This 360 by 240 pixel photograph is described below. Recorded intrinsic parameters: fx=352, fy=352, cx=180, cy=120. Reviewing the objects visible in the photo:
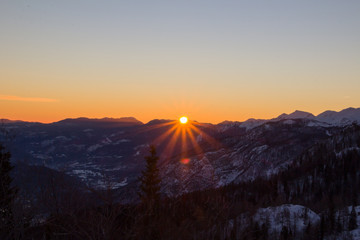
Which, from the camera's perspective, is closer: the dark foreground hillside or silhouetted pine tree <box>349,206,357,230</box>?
the dark foreground hillside

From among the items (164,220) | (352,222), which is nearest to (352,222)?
(352,222)

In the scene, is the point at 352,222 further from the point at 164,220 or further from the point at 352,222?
the point at 164,220

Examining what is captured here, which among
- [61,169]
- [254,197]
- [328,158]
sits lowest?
[254,197]

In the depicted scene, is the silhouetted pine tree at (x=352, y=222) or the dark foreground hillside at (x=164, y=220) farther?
the silhouetted pine tree at (x=352, y=222)

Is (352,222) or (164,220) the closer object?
(164,220)

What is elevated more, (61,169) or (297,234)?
(61,169)

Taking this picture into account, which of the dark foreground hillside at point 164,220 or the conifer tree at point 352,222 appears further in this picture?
the conifer tree at point 352,222

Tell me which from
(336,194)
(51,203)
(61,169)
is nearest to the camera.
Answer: (51,203)

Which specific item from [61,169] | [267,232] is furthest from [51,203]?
[267,232]

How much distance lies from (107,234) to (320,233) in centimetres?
3396

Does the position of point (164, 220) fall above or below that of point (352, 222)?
above

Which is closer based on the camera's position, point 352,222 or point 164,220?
point 164,220

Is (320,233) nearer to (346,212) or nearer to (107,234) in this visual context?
(346,212)

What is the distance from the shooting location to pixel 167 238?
26.3 metres
